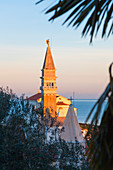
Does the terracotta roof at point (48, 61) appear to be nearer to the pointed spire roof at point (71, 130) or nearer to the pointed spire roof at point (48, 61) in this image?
the pointed spire roof at point (48, 61)

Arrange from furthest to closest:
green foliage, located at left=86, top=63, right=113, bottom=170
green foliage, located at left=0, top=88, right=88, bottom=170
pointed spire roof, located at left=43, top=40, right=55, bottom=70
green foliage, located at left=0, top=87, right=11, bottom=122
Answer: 1. pointed spire roof, located at left=43, top=40, right=55, bottom=70
2. green foliage, located at left=0, top=87, right=11, bottom=122
3. green foliage, located at left=0, top=88, right=88, bottom=170
4. green foliage, located at left=86, top=63, right=113, bottom=170

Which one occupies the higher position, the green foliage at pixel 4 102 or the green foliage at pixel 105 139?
the green foliage at pixel 4 102

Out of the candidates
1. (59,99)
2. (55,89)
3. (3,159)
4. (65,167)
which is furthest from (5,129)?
(59,99)

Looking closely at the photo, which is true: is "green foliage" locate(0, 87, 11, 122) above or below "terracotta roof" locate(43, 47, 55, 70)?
below

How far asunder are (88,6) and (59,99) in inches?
3453

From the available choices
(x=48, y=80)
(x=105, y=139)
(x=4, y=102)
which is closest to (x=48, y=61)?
(x=48, y=80)

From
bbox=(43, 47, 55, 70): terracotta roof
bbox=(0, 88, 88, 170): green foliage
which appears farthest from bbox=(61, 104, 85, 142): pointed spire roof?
bbox=(43, 47, 55, 70): terracotta roof

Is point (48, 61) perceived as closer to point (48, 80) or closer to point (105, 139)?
point (48, 80)

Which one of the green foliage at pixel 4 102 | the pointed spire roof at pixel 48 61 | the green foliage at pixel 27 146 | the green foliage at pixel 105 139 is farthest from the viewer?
the pointed spire roof at pixel 48 61

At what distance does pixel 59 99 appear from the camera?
298ft

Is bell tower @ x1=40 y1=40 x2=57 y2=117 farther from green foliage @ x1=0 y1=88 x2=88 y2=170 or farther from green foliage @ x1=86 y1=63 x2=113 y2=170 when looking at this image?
green foliage @ x1=86 y1=63 x2=113 y2=170

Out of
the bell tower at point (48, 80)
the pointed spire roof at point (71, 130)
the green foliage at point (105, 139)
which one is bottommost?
the green foliage at point (105, 139)

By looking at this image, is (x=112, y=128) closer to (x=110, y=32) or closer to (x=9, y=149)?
(x=110, y=32)

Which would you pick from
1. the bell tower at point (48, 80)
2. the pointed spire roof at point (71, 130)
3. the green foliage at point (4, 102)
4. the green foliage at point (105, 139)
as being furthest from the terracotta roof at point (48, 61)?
the green foliage at point (105, 139)
